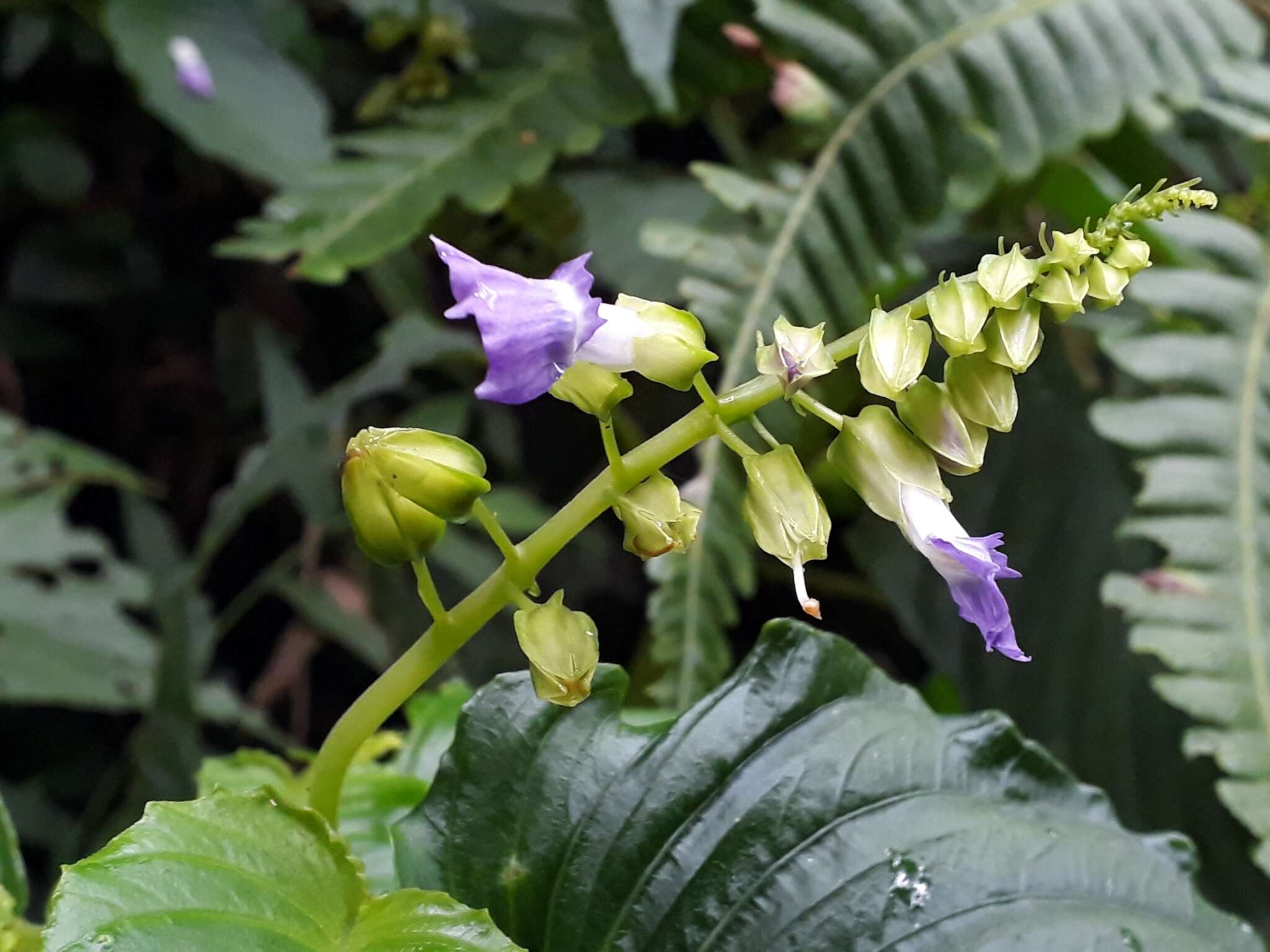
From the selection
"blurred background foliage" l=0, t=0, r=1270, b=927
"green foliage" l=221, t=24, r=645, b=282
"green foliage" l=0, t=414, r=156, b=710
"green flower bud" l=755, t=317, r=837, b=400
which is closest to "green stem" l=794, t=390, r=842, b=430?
"green flower bud" l=755, t=317, r=837, b=400

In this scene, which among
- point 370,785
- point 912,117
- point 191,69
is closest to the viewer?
point 370,785

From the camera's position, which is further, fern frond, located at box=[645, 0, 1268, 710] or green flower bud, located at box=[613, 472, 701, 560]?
fern frond, located at box=[645, 0, 1268, 710]

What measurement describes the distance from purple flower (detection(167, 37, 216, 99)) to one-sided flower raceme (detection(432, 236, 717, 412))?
0.91 meters

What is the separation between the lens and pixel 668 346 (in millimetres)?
341

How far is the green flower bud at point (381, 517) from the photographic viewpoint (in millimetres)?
333

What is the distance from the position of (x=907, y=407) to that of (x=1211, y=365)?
0.59 meters

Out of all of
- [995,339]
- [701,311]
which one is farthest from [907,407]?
[701,311]

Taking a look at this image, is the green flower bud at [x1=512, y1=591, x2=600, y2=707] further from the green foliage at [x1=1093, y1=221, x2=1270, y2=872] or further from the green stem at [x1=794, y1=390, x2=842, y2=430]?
the green foliage at [x1=1093, y1=221, x2=1270, y2=872]

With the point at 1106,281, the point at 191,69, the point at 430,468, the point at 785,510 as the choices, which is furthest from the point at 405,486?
the point at 191,69

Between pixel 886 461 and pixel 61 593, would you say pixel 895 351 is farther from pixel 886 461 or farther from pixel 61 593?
pixel 61 593

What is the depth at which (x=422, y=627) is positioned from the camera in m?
1.09

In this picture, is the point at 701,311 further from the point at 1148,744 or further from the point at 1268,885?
the point at 1268,885

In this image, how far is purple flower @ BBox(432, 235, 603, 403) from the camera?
1.03 ft

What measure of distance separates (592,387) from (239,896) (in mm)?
196
